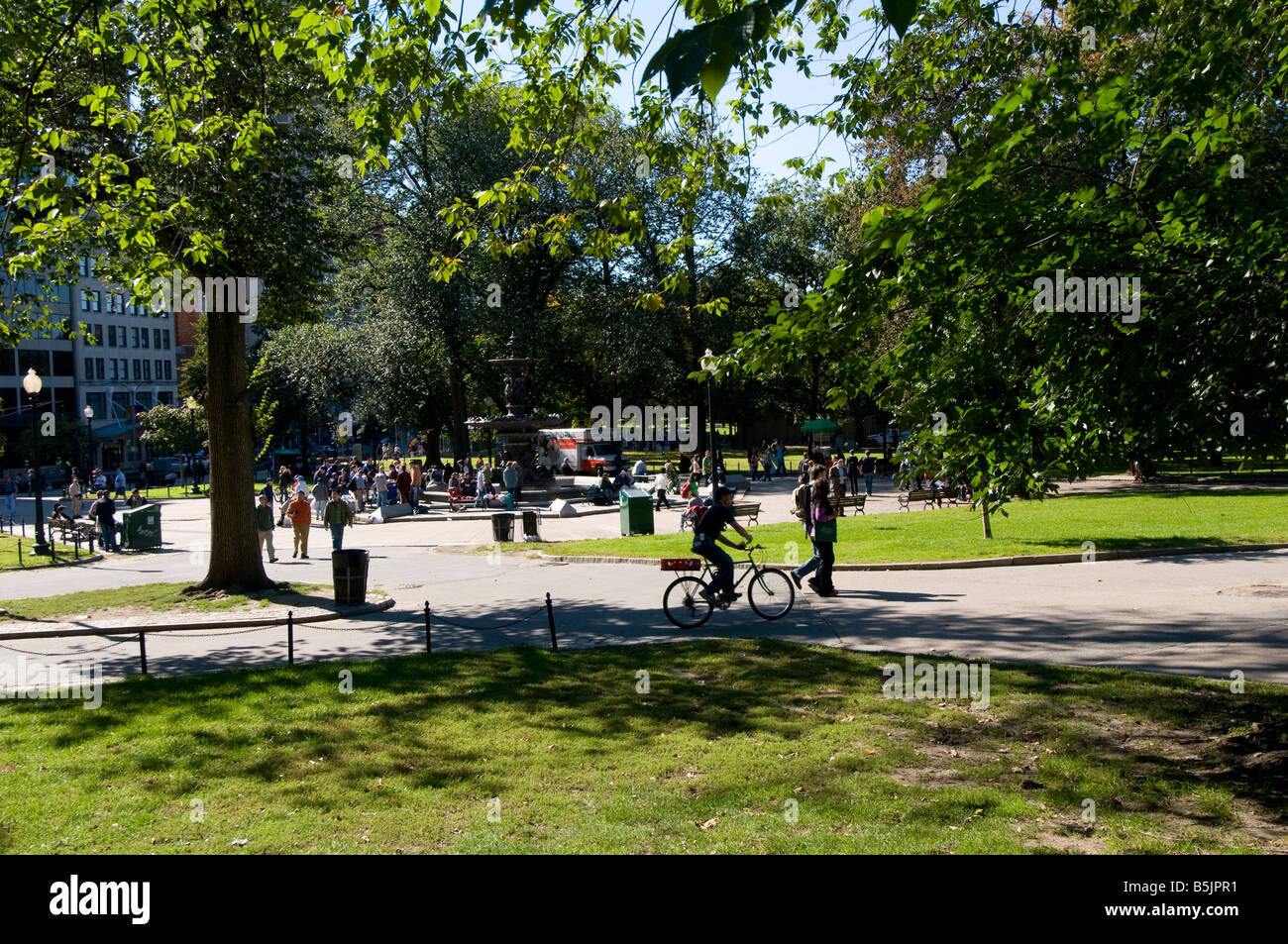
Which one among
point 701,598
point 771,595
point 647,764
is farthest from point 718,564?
point 647,764

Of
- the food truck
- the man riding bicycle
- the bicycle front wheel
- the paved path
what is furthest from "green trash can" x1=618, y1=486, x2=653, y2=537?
the food truck

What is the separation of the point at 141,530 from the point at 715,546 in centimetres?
1966

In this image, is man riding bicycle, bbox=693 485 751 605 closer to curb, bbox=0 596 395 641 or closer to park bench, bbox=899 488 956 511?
curb, bbox=0 596 395 641

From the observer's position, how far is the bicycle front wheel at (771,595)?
1335cm

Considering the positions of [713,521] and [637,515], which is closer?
[713,521]

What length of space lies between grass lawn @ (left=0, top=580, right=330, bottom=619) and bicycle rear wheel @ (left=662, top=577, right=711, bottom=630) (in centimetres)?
647

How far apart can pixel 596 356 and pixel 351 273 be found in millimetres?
13854

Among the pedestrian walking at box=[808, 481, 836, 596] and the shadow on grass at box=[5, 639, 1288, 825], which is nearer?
the shadow on grass at box=[5, 639, 1288, 825]

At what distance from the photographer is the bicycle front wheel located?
1335 cm

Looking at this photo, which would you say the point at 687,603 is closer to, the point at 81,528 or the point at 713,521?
the point at 713,521

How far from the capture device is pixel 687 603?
13.0 m

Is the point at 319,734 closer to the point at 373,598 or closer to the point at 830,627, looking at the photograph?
the point at 830,627

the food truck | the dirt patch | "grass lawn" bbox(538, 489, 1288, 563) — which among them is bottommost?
the dirt patch
